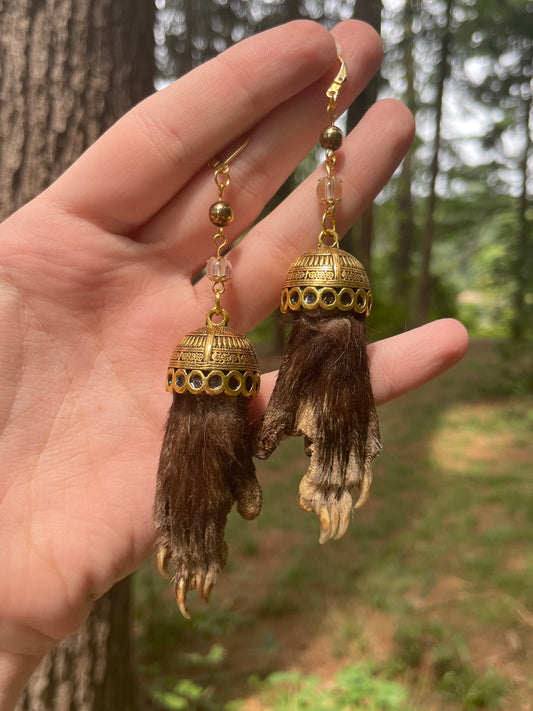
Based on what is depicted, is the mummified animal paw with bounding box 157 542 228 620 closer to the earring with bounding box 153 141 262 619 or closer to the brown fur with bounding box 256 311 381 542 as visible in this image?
the earring with bounding box 153 141 262 619

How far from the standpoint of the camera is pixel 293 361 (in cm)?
234

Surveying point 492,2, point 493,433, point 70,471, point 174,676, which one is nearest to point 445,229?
point 492,2

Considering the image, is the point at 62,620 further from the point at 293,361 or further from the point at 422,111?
the point at 422,111

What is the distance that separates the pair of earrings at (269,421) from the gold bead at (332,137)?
0.50m

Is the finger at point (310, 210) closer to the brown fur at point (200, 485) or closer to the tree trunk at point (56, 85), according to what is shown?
the brown fur at point (200, 485)

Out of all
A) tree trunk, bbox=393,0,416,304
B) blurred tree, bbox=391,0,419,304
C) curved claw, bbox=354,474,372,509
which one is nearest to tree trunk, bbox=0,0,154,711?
curved claw, bbox=354,474,372,509

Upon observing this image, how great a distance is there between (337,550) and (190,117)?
14.6 ft

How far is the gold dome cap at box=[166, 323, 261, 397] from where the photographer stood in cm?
222

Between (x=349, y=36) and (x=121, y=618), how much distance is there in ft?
11.4

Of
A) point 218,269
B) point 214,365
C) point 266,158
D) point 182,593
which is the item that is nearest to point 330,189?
point 266,158

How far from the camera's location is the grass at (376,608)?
3.96 m

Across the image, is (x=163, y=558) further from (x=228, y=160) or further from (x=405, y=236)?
(x=405, y=236)

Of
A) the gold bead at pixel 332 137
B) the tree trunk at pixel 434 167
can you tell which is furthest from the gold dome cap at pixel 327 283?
the tree trunk at pixel 434 167

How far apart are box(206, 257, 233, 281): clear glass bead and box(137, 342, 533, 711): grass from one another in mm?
1392
